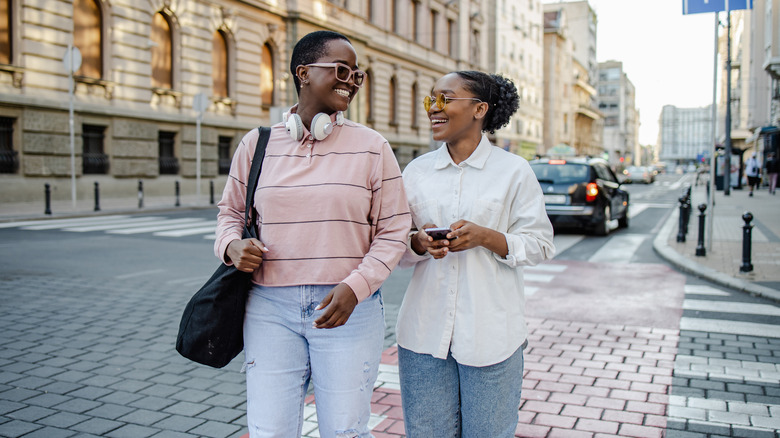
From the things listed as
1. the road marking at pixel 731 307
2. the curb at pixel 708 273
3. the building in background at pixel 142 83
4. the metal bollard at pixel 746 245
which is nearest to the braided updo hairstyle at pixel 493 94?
the road marking at pixel 731 307

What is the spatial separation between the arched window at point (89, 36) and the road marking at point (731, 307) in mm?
19757

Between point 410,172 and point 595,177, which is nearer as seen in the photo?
point 410,172

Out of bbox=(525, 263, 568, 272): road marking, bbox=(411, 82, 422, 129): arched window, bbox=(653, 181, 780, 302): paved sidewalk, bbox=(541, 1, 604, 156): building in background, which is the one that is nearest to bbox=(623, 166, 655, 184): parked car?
bbox=(541, 1, 604, 156): building in background

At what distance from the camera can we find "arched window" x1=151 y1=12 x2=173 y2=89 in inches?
934

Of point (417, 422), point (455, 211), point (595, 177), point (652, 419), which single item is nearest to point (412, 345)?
point (417, 422)

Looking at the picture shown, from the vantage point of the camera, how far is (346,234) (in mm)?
2193

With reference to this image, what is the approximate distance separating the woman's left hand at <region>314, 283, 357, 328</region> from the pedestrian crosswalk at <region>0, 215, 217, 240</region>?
1123cm

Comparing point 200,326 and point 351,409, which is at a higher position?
point 200,326

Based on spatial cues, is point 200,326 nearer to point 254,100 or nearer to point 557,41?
point 254,100

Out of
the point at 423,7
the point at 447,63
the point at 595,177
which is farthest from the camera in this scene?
the point at 447,63

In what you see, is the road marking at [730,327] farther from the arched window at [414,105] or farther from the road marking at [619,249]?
the arched window at [414,105]

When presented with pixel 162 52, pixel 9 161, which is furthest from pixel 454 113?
pixel 162 52

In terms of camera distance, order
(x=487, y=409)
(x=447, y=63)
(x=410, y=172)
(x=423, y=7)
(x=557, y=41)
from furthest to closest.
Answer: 1. (x=557, y=41)
2. (x=447, y=63)
3. (x=423, y=7)
4. (x=410, y=172)
5. (x=487, y=409)

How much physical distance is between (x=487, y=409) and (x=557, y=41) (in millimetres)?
78953
